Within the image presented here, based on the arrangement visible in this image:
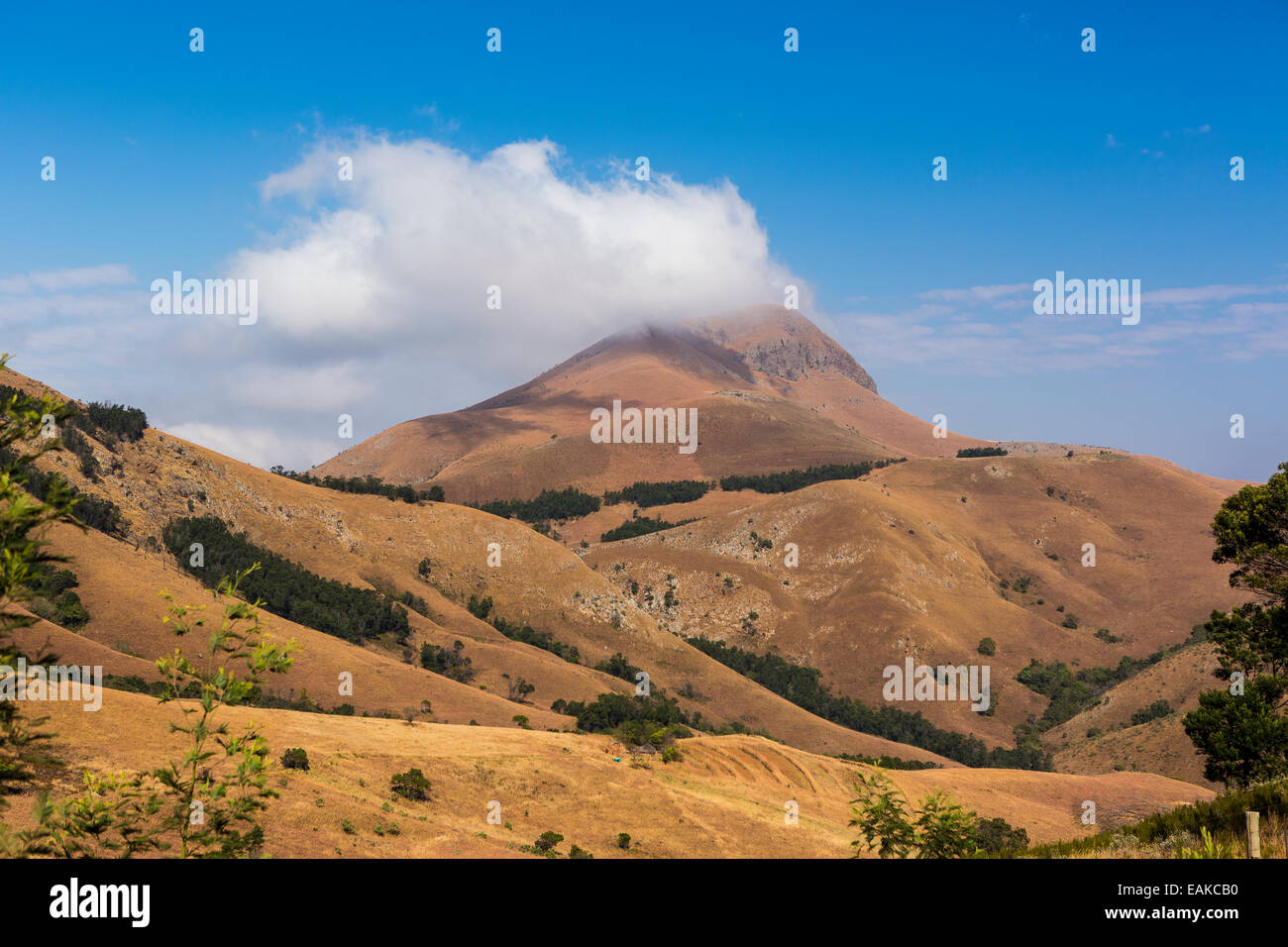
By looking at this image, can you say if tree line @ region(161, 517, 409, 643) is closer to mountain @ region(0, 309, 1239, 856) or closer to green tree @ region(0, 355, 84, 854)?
mountain @ region(0, 309, 1239, 856)

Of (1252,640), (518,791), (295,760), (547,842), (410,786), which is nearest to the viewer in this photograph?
(547,842)

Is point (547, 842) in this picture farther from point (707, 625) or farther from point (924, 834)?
point (707, 625)

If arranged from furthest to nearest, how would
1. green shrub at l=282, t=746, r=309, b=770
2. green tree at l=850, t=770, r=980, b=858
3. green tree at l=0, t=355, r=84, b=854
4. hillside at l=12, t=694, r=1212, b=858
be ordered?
green shrub at l=282, t=746, r=309, b=770, hillside at l=12, t=694, r=1212, b=858, green tree at l=850, t=770, r=980, b=858, green tree at l=0, t=355, r=84, b=854

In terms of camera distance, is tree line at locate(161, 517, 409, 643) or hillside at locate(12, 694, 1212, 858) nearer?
hillside at locate(12, 694, 1212, 858)

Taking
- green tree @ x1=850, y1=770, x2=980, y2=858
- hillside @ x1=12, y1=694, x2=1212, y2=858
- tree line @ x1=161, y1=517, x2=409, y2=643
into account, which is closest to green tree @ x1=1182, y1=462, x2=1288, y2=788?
hillside @ x1=12, y1=694, x2=1212, y2=858

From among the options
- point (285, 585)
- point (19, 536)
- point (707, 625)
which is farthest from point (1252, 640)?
point (707, 625)

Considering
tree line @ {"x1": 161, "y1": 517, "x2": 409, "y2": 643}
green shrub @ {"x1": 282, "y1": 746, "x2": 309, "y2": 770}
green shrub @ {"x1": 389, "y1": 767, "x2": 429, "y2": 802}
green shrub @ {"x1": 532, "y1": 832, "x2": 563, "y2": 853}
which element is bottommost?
green shrub @ {"x1": 532, "y1": 832, "x2": 563, "y2": 853}
